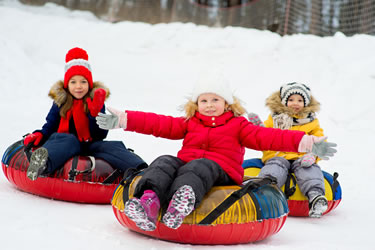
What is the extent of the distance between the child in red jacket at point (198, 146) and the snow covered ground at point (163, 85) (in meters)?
0.25

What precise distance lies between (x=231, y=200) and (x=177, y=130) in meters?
0.66

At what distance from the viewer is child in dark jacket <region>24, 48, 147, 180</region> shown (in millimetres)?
3289

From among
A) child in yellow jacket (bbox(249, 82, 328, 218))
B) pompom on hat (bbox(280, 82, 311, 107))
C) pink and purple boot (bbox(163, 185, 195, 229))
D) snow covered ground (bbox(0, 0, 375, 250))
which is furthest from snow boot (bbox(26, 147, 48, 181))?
pompom on hat (bbox(280, 82, 311, 107))

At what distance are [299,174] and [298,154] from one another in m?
0.31

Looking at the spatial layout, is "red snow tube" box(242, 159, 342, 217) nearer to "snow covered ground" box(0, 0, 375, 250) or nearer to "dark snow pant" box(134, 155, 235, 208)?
"snow covered ground" box(0, 0, 375, 250)

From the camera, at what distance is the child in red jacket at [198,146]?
6.97 ft

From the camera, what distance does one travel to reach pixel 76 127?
3584 mm

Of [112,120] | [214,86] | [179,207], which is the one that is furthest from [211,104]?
[179,207]

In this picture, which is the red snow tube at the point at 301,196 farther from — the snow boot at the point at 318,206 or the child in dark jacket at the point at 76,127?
the child in dark jacket at the point at 76,127

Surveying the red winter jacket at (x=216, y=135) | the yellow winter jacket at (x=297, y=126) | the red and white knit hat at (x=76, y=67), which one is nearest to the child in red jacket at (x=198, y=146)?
the red winter jacket at (x=216, y=135)

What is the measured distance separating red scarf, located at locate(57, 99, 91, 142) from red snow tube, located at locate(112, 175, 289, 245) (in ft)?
3.82

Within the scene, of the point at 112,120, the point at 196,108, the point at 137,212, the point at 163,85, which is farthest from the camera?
the point at 163,85

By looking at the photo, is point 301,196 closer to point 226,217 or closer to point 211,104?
point 211,104

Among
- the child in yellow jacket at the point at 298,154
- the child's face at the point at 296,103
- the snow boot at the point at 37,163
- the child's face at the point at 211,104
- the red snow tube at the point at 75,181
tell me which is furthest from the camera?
the child's face at the point at 296,103
